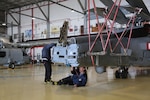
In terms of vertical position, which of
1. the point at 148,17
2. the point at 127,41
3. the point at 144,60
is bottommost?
the point at 144,60

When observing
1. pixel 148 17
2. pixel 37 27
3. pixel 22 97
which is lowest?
pixel 22 97

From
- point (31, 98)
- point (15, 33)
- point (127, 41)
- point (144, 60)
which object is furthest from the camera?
point (15, 33)

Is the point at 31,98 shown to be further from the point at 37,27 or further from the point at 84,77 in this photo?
the point at 37,27

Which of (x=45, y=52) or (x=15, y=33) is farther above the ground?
(x=15, y=33)

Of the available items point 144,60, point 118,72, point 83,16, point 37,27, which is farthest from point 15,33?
point 144,60

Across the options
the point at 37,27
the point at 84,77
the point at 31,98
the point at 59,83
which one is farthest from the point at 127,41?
the point at 37,27

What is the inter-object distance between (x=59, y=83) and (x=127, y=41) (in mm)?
2640

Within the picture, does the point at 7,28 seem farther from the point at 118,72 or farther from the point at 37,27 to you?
the point at 118,72

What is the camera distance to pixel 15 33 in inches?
1254

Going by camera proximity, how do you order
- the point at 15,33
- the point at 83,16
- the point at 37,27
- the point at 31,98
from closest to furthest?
the point at 31,98 → the point at 83,16 → the point at 37,27 → the point at 15,33

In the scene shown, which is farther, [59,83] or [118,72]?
[118,72]

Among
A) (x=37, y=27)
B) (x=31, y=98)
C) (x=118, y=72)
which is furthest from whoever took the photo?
(x=37, y=27)

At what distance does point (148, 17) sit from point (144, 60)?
1.42 m

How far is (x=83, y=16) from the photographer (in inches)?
908
